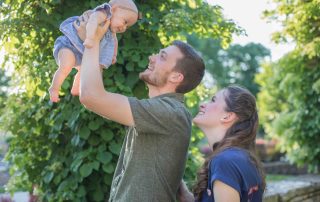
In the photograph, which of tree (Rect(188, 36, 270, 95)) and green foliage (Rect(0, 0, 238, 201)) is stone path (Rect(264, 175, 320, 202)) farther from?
tree (Rect(188, 36, 270, 95))

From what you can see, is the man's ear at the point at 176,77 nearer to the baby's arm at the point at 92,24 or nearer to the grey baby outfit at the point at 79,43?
the grey baby outfit at the point at 79,43

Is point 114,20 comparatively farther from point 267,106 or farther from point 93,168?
point 267,106

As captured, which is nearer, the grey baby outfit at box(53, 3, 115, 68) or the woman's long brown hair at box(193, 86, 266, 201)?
the woman's long brown hair at box(193, 86, 266, 201)

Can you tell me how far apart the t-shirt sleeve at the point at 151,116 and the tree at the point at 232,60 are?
128 feet

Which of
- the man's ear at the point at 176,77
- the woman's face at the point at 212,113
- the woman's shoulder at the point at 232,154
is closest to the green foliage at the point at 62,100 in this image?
the man's ear at the point at 176,77

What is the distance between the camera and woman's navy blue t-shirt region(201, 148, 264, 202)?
1789mm

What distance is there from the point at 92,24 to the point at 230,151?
0.79m

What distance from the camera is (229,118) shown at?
2.06 metres

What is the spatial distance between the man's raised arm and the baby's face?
229 millimetres

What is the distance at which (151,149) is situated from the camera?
6.64 feet

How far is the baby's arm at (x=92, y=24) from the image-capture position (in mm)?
1979

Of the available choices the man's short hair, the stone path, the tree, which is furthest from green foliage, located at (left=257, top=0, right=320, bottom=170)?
the tree

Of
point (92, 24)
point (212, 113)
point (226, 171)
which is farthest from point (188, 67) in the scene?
point (226, 171)

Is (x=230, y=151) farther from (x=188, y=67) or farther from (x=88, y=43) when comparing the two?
(x=88, y=43)
